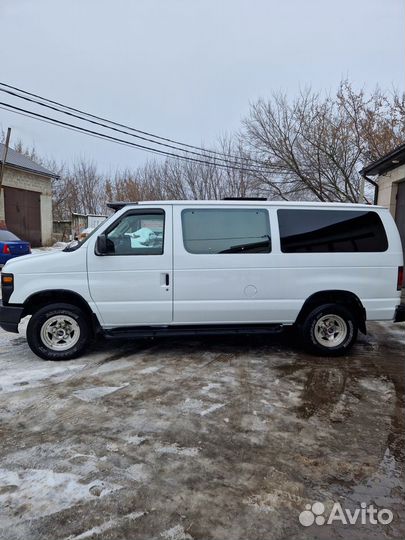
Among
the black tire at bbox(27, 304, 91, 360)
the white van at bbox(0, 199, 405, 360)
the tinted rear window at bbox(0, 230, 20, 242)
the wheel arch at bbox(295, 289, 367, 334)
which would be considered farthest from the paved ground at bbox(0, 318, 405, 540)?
the tinted rear window at bbox(0, 230, 20, 242)

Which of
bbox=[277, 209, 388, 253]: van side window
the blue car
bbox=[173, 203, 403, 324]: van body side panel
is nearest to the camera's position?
bbox=[173, 203, 403, 324]: van body side panel

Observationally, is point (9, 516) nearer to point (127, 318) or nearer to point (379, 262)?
point (127, 318)

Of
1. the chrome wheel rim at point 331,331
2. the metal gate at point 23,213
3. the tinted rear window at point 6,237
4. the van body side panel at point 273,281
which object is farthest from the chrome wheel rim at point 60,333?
the metal gate at point 23,213

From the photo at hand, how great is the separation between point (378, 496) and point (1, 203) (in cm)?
2138

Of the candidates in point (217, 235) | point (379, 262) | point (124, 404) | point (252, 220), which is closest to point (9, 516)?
point (124, 404)

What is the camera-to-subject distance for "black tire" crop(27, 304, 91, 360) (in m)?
4.82

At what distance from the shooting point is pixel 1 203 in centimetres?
1953

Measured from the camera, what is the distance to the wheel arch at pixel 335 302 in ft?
16.8

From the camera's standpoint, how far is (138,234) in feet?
16.2

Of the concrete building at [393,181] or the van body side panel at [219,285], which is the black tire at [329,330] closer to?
the van body side panel at [219,285]

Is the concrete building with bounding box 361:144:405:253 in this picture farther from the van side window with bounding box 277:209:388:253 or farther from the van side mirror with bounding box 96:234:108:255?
Result: the van side mirror with bounding box 96:234:108:255

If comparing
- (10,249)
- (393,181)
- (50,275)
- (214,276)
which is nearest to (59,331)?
(50,275)

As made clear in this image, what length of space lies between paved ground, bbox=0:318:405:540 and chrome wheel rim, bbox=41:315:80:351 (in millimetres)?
295

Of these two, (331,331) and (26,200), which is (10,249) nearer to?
(26,200)
